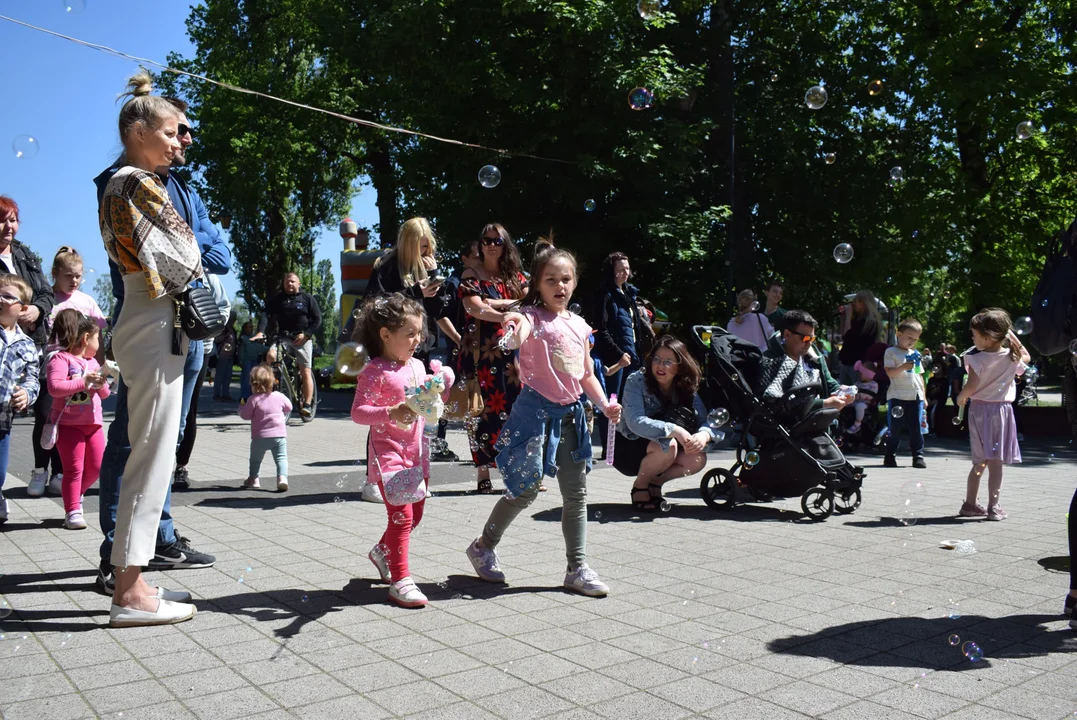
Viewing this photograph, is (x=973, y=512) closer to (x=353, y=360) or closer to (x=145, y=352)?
(x=353, y=360)

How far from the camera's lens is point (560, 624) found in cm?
414

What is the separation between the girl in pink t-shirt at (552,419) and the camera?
470 centimetres

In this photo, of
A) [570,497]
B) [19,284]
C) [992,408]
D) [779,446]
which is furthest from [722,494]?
[19,284]

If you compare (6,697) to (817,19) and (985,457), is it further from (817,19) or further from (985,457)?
(817,19)

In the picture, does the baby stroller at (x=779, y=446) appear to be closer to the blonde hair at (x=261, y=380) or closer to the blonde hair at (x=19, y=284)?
the blonde hair at (x=261, y=380)

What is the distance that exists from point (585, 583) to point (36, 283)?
4.31m

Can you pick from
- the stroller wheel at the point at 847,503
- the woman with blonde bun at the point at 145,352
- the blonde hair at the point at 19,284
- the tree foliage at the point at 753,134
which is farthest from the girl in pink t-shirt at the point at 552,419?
the tree foliage at the point at 753,134

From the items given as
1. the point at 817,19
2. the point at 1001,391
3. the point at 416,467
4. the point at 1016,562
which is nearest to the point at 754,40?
the point at 817,19

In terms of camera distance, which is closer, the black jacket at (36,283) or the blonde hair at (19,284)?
the blonde hair at (19,284)

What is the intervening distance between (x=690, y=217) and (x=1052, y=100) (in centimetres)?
641

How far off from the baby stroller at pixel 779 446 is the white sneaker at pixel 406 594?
3.26 meters

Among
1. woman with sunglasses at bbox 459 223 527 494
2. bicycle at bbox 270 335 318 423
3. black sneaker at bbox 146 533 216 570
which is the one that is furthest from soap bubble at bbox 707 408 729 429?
bicycle at bbox 270 335 318 423

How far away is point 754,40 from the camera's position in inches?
760

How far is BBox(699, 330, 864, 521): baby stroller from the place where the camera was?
22.5 ft
